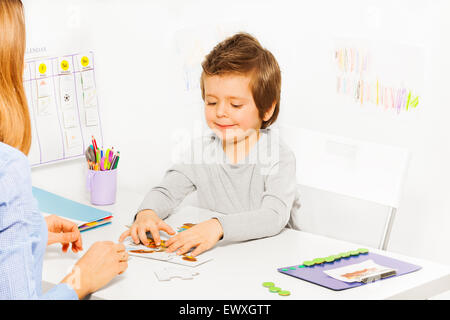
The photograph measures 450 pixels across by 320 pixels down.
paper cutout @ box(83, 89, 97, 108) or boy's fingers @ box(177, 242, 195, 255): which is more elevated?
paper cutout @ box(83, 89, 97, 108)

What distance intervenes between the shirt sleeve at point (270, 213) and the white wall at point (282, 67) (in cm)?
51

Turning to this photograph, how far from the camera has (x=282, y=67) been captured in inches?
80.7

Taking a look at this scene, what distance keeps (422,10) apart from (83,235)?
1.14 meters

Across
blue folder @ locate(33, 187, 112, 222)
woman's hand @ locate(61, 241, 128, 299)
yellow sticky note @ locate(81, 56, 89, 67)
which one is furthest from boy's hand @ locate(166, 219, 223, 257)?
yellow sticky note @ locate(81, 56, 89, 67)

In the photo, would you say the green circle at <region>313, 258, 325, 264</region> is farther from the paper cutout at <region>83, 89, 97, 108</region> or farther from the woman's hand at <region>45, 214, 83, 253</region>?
the paper cutout at <region>83, 89, 97, 108</region>

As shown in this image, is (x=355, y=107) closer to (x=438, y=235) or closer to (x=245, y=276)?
(x=438, y=235)

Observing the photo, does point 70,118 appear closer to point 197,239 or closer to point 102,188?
point 102,188

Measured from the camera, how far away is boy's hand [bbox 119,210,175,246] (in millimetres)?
1352

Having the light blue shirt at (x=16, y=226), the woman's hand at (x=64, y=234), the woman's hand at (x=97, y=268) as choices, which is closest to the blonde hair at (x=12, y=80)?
the light blue shirt at (x=16, y=226)

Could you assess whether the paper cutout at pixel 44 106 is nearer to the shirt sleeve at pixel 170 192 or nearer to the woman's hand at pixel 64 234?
the shirt sleeve at pixel 170 192

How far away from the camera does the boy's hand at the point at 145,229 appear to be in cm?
135

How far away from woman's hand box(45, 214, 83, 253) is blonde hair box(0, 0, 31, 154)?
337mm

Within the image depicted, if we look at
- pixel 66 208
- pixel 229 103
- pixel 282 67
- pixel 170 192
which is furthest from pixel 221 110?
pixel 282 67

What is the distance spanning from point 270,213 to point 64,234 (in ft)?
1.51
